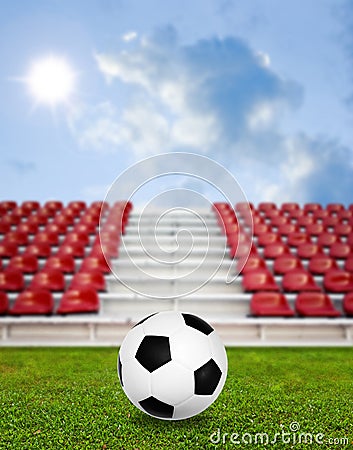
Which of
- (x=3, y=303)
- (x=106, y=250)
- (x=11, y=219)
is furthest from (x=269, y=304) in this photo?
(x=11, y=219)

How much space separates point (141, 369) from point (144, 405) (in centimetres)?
19

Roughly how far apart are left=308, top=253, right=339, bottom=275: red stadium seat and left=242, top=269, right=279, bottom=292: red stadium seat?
98 centimetres

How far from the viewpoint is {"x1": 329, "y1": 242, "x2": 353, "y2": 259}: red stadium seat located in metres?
7.29

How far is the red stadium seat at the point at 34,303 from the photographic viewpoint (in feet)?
17.2

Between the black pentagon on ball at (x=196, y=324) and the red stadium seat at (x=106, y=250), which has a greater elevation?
the black pentagon on ball at (x=196, y=324)

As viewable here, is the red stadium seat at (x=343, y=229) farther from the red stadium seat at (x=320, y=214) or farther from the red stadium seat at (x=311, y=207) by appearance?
the red stadium seat at (x=311, y=207)

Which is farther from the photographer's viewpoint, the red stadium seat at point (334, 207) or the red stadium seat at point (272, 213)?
the red stadium seat at point (334, 207)

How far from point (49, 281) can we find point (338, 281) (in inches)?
145

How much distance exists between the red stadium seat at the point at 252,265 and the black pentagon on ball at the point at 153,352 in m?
3.84

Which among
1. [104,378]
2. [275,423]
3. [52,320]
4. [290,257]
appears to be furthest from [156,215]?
[275,423]

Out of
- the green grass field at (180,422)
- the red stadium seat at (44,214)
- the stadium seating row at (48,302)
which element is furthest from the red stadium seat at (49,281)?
the red stadium seat at (44,214)

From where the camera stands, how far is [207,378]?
2283 mm

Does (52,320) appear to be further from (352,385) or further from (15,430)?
(352,385)

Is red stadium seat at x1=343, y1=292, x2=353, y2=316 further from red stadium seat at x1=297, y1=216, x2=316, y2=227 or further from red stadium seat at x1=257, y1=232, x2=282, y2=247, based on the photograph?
red stadium seat at x1=297, y1=216, x2=316, y2=227
